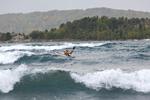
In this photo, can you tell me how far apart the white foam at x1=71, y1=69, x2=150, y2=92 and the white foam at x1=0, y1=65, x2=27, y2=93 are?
230 centimetres

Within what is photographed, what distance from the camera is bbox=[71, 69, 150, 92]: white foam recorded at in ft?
58.7

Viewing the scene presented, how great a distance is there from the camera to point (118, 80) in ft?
60.0

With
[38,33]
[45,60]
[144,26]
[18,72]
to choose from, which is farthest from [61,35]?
[18,72]

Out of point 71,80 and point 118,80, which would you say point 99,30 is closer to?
point 71,80

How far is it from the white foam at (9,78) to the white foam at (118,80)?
230cm

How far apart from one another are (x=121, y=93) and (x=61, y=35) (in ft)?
508

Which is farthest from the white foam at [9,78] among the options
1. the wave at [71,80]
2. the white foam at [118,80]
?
the white foam at [118,80]

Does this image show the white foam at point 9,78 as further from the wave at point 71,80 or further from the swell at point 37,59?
the swell at point 37,59

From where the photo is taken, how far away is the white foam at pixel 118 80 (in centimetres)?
1789

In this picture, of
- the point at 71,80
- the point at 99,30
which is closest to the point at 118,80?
the point at 71,80

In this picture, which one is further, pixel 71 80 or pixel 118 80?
pixel 71 80

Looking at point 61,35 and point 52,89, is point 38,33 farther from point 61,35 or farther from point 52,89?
point 52,89

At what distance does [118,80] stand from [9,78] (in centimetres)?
422

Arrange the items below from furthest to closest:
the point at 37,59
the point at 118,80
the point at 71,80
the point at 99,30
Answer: the point at 99,30 < the point at 37,59 < the point at 71,80 < the point at 118,80
